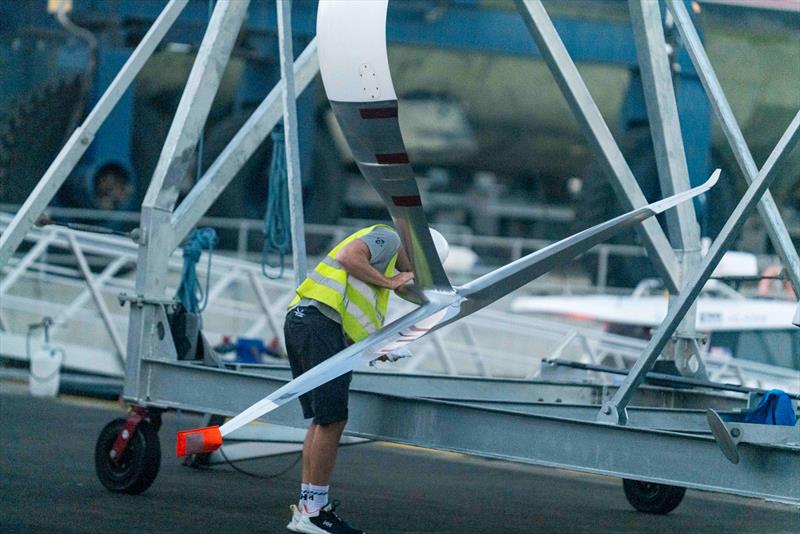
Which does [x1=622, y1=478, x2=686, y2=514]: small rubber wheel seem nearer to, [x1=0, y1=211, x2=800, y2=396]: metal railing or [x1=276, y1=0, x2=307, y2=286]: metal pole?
[x1=276, y1=0, x2=307, y2=286]: metal pole

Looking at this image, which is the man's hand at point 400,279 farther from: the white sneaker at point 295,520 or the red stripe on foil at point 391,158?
the white sneaker at point 295,520

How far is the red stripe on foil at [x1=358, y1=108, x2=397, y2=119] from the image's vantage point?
5828 mm

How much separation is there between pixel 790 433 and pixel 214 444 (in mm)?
2786

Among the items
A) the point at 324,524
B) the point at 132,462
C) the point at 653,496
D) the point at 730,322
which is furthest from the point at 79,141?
the point at 730,322

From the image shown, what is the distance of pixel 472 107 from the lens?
2283 cm

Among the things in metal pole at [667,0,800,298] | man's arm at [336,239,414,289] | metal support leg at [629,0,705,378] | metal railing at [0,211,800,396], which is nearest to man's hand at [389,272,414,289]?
man's arm at [336,239,414,289]

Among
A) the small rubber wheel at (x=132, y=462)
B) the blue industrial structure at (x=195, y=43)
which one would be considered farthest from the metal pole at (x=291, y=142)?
the blue industrial structure at (x=195, y=43)

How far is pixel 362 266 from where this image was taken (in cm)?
711

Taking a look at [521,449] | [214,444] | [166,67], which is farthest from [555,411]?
[166,67]

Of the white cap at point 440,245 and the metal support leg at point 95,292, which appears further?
the metal support leg at point 95,292

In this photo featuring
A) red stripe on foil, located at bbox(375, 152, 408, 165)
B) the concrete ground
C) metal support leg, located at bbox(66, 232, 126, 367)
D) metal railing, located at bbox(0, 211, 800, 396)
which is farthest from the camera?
metal railing, located at bbox(0, 211, 800, 396)

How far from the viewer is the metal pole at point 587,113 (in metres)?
7.94

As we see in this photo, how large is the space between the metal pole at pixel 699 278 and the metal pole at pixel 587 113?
3.78 ft

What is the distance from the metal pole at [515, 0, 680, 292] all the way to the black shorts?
6.34 feet
